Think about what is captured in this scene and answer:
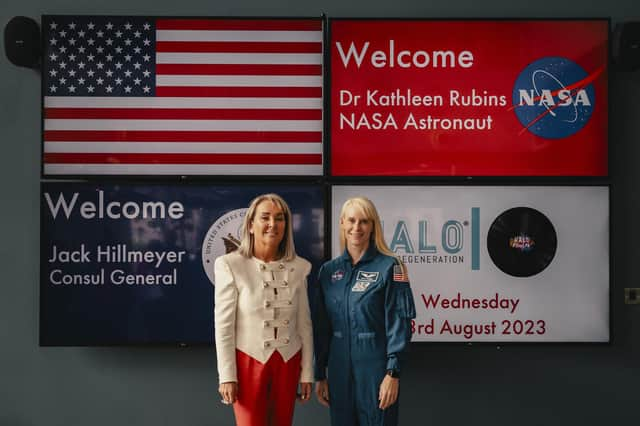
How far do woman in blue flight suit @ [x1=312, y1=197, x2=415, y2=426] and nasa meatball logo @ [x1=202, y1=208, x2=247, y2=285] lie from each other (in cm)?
96

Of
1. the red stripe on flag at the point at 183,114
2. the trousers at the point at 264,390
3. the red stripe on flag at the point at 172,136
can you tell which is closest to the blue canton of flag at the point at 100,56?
the red stripe on flag at the point at 183,114

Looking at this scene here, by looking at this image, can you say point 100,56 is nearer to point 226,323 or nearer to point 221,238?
point 221,238

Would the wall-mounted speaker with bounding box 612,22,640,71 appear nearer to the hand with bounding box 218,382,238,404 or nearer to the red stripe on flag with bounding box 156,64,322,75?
the red stripe on flag with bounding box 156,64,322,75

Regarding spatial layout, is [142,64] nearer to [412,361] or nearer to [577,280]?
[412,361]

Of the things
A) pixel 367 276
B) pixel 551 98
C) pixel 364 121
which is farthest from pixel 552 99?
pixel 367 276

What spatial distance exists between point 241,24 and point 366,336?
2053 millimetres

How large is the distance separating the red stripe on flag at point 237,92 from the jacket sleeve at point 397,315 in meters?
1.37

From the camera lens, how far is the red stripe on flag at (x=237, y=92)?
10.8 ft

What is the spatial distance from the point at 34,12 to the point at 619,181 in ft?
12.8

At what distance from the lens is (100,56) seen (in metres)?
3.29

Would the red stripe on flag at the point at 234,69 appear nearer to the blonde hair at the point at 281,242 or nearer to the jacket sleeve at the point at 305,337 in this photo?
the blonde hair at the point at 281,242

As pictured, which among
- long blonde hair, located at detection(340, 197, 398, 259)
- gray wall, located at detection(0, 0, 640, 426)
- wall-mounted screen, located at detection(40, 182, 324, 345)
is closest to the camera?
long blonde hair, located at detection(340, 197, 398, 259)

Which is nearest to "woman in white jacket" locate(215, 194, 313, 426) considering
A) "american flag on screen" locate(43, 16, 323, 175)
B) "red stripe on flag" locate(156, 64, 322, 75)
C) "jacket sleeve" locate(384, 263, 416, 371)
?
"jacket sleeve" locate(384, 263, 416, 371)

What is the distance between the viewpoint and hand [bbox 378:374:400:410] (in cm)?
236
